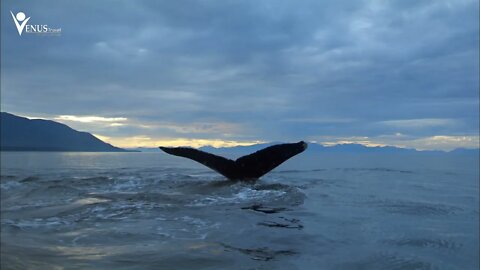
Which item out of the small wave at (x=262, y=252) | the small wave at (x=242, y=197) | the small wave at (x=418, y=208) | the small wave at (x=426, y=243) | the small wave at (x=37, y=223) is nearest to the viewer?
the small wave at (x=262, y=252)

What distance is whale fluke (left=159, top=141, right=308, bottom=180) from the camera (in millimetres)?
16484

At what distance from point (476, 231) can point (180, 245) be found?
282 inches

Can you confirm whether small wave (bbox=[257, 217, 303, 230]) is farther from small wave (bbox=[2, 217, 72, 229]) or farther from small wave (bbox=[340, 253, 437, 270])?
small wave (bbox=[2, 217, 72, 229])

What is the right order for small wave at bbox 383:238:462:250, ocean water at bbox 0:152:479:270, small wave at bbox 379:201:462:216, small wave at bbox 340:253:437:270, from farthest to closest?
1. small wave at bbox 379:201:462:216
2. small wave at bbox 383:238:462:250
3. ocean water at bbox 0:152:479:270
4. small wave at bbox 340:253:437:270

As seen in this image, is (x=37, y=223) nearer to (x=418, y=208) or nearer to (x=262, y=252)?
(x=262, y=252)

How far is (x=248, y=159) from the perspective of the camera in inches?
715

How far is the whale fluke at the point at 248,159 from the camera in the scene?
16.5 metres

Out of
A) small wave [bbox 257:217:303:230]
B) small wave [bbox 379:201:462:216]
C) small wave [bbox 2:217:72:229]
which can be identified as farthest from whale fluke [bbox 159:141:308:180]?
small wave [bbox 2:217:72:229]

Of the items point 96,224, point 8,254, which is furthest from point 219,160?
point 8,254

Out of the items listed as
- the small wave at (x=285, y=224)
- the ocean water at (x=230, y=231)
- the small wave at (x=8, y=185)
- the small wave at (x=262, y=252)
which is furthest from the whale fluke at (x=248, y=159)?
the small wave at (x=262, y=252)

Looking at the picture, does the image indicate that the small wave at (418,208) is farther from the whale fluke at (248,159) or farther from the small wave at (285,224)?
the whale fluke at (248,159)

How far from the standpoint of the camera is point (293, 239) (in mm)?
7730

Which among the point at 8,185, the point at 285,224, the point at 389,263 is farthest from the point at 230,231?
the point at 8,185

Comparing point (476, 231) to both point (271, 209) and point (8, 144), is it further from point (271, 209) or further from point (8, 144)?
point (8, 144)
